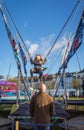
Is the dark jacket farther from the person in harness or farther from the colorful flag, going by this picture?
the colorful flag

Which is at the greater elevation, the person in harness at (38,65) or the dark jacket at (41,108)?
the person in harness at (38,65)

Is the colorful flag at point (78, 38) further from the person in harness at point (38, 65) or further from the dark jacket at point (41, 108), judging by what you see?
the dark jacket at point (41, 108)

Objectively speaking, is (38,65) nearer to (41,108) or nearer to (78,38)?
(78,38)

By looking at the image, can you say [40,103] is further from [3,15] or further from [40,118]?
[3,15]

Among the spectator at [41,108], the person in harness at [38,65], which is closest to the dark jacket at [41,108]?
the spectator at [41,108]

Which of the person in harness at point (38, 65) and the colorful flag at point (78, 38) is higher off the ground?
the colorful flag at point (78, 38)

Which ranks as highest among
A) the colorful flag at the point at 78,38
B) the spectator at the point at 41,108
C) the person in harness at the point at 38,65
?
the colorful flag at the point at 78,38

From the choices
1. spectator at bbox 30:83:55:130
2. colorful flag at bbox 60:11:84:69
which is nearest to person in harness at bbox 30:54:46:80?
colorful flag at bbox 60:11:84:69

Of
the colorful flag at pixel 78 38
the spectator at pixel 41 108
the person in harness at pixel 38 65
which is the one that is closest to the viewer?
the spectator at pixel 41 108

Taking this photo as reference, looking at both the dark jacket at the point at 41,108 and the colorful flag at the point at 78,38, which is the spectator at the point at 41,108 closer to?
the dark jacket at the point at 41,108

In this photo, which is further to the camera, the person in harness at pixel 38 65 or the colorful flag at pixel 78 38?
the person in harness at pixel 38 65

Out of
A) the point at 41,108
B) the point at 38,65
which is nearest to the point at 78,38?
the point at 38,65

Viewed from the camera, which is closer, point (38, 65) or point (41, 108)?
point (41, 108)

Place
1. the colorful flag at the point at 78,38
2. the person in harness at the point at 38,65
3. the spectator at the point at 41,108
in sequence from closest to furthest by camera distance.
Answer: the spectator at the point at 41,108 → the colorful flag at the point at 78,38 → the person in harness at the point at 38,65
